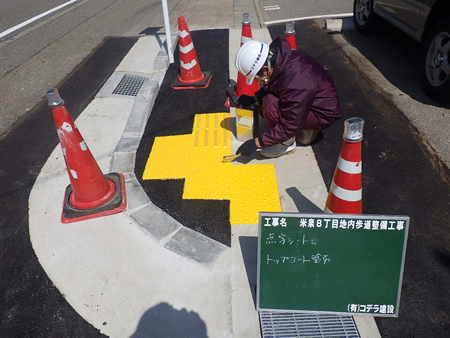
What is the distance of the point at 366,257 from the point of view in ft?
7.15

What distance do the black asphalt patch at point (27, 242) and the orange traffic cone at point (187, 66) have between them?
1.45 meters

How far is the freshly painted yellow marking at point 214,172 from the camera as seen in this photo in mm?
3379

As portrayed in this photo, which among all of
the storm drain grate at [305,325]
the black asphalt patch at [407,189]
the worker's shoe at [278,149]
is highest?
the worker's shoe at [278,149]

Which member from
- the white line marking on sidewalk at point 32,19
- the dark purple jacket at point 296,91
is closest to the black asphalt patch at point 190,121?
the dark purple jacket at point 296,91

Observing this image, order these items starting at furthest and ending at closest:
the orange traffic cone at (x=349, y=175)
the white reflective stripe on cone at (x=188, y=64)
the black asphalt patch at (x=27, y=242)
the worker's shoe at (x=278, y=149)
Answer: the white reflective stripe on cone at (x=188, y=64) < the worker's shoe at (x=278, y=149) < the black asphalt patch at (x=27, y=242) < the orange traffic cone at (x=349, y=175)

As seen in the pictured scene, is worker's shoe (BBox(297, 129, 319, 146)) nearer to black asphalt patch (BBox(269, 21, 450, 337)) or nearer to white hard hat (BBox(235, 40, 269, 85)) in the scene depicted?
black asphalt patch (BBox(269, 21, 450, 337))

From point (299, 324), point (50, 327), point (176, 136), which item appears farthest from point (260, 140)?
point (50, 327)

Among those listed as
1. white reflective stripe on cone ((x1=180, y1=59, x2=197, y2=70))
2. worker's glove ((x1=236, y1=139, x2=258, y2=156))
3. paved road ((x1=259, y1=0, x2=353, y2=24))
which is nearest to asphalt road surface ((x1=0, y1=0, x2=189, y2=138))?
white reflective stripe on cone ((x1=180, y1=59, x2=197, y2=70))

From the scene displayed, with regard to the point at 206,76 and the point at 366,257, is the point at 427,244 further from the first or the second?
the point at 206,76

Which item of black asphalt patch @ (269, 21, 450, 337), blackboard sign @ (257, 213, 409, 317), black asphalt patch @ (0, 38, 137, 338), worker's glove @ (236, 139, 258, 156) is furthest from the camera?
worker's glove @ (236, 139, 258, 156)

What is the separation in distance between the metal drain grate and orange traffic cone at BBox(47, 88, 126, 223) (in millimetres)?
2569

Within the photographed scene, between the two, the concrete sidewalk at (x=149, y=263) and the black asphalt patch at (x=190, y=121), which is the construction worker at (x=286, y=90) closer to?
the concrete sidewalk at (x=149, y=263)

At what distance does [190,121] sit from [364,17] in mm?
4448

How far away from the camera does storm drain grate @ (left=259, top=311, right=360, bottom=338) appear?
231 cm
